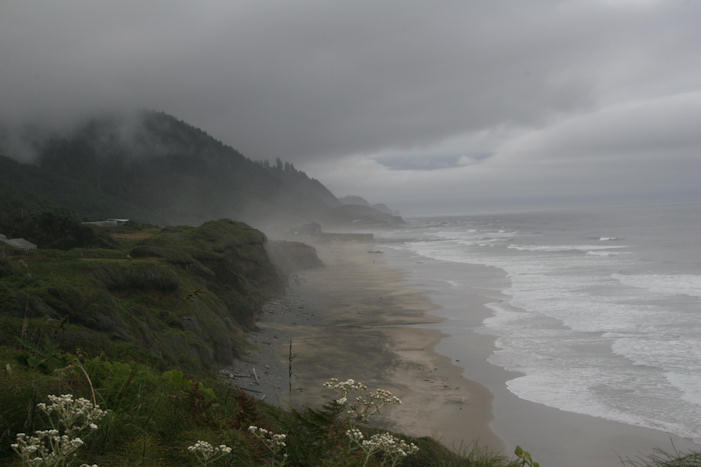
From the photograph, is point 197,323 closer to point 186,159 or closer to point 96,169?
point 96,169

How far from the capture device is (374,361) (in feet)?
54.4

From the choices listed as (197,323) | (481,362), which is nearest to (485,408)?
(481,362)

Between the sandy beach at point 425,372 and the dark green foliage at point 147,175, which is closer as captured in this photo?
the sandy beach at point 425,372

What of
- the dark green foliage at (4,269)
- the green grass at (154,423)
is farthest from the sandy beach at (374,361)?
the dark green foliage at (4,269)

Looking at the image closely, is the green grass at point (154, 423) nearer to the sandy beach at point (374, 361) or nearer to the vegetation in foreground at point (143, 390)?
the vegetation in foreground at point (143, 390)

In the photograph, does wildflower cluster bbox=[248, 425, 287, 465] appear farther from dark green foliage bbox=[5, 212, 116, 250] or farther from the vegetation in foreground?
dark green foliage bbox=[5, 212, 116, 250]

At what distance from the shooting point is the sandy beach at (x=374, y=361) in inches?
480

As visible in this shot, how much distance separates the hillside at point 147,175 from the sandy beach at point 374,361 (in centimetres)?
6439

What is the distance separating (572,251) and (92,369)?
180 feet

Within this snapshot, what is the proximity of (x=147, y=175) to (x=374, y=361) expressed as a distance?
14347cm

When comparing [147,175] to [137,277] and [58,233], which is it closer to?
[58,233]

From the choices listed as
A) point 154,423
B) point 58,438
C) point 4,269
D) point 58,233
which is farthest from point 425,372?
point 58,233

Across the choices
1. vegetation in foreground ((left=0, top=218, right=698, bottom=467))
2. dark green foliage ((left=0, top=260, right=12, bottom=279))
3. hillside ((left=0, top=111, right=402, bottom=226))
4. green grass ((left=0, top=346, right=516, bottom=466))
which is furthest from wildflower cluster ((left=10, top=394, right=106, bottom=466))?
hillside ((left=0, top=111, right=402, bottom=226))

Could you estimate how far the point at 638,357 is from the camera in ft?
51.8
